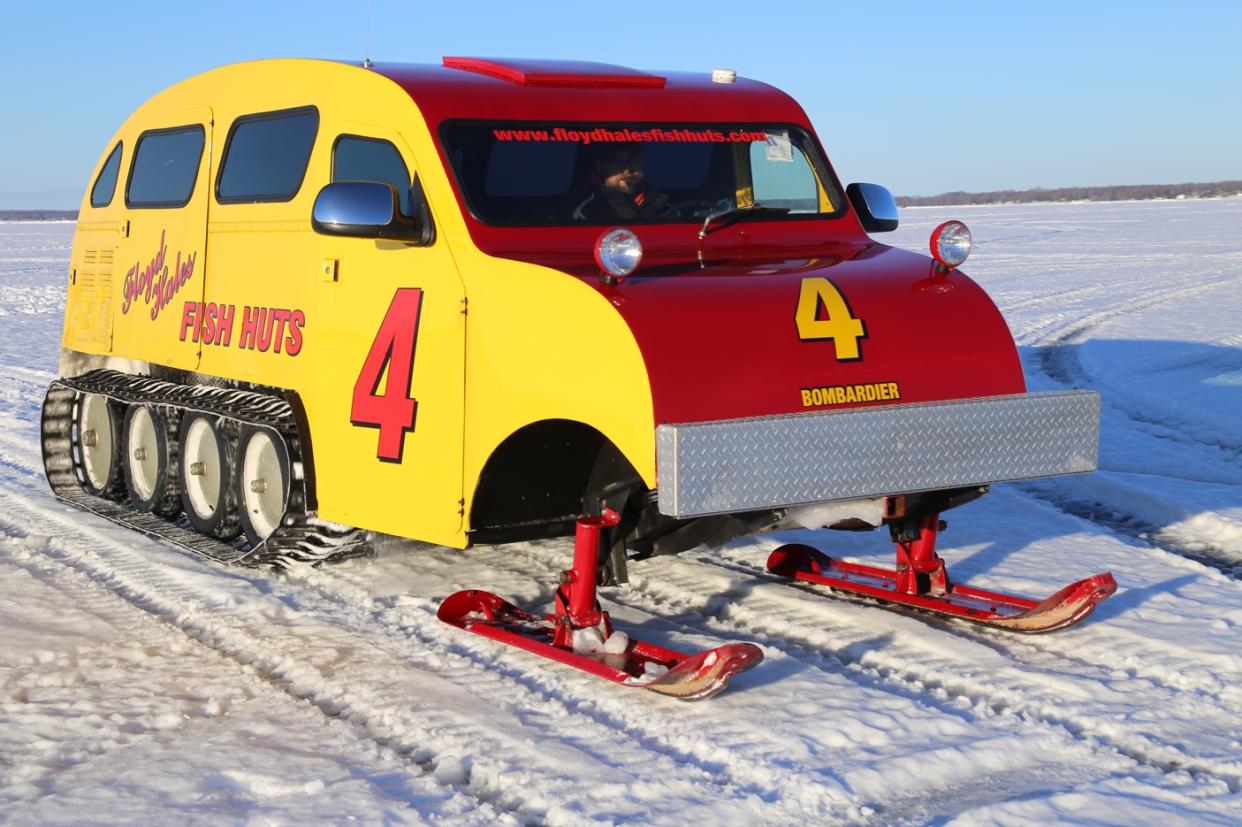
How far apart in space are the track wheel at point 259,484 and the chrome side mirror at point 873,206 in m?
3.24

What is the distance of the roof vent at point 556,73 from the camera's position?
7.57 m

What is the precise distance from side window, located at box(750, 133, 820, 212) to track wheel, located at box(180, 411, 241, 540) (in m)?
3.06

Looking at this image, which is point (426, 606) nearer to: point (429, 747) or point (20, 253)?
point (429, 747)

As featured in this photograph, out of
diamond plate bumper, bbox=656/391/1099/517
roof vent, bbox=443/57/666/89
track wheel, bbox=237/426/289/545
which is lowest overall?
track wheel, bbox=237/426/289/545

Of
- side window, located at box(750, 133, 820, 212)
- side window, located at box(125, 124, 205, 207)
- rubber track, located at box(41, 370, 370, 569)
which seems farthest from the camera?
side window, located at box(125, 124, 205, 207)

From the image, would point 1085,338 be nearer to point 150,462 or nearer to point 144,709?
point 150,462

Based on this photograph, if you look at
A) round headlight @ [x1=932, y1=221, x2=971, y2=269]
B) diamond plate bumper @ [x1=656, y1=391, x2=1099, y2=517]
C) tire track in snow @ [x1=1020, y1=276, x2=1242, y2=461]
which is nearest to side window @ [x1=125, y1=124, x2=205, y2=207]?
round headlight @ [x1=932, y1=221, x2=971, y2=269]

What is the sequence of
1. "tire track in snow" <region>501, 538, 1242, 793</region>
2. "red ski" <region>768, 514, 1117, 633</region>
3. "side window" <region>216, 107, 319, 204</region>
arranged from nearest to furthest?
"tire track in snow" <region>501, 538, 1242, 793</region> < "red ski" <region>768, 514, 1117, 633</region> < "side window" <region>216, 107, 319, 204</region>

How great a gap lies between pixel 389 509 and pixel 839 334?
2152 mm

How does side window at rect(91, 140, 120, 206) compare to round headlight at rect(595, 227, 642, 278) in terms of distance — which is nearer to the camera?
round headlight at rect(595, 227, 642, 278)

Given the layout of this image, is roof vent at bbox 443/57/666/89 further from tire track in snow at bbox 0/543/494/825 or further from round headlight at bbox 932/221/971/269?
tire track in snow at bbox 0/543/494/825

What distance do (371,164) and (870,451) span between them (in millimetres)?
2903

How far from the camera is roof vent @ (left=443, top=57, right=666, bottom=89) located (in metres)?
7.57

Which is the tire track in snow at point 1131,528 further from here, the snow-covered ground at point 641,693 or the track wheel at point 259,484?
the track wheel at point 259,484
